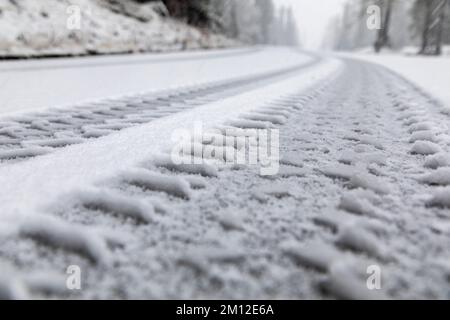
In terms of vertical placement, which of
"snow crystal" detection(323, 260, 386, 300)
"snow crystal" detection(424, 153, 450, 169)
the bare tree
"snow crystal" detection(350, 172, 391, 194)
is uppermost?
the bare tree

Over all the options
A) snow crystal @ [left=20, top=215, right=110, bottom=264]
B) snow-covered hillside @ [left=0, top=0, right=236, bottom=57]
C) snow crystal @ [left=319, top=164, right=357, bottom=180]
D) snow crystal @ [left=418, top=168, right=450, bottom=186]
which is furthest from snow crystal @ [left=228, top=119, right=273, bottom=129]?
snow-covered hillside @ [left=0, top=0, right=236, bottom=57]

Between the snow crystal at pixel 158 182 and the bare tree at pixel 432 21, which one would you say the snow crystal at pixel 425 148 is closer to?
the snow crystal at pixel 158 182

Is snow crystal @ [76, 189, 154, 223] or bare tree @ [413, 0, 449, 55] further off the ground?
bare tree @ [413, 0, 449, 55]

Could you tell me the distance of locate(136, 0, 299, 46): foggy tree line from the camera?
657 inches

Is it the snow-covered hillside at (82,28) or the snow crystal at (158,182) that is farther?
the snow-covered hillside at (82,28)

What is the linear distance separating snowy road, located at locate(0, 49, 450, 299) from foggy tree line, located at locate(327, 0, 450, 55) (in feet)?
55.1

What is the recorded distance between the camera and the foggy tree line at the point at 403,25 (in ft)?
64.6

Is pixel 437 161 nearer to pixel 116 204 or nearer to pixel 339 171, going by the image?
pixel 339 171

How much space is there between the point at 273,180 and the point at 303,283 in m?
0.67

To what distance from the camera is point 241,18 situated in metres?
43.1

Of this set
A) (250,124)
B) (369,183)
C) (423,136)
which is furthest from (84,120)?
(423,136)

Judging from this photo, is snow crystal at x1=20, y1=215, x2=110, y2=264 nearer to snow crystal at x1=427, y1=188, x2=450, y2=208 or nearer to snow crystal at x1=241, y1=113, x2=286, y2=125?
snow crystal at x1=427, y1=188, x2=450, y2=208

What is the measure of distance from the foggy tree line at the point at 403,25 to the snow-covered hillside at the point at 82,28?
11.6 m

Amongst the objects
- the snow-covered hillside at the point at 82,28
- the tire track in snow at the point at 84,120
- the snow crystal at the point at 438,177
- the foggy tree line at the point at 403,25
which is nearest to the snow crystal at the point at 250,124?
the tire track in snow at the point at 84,120
